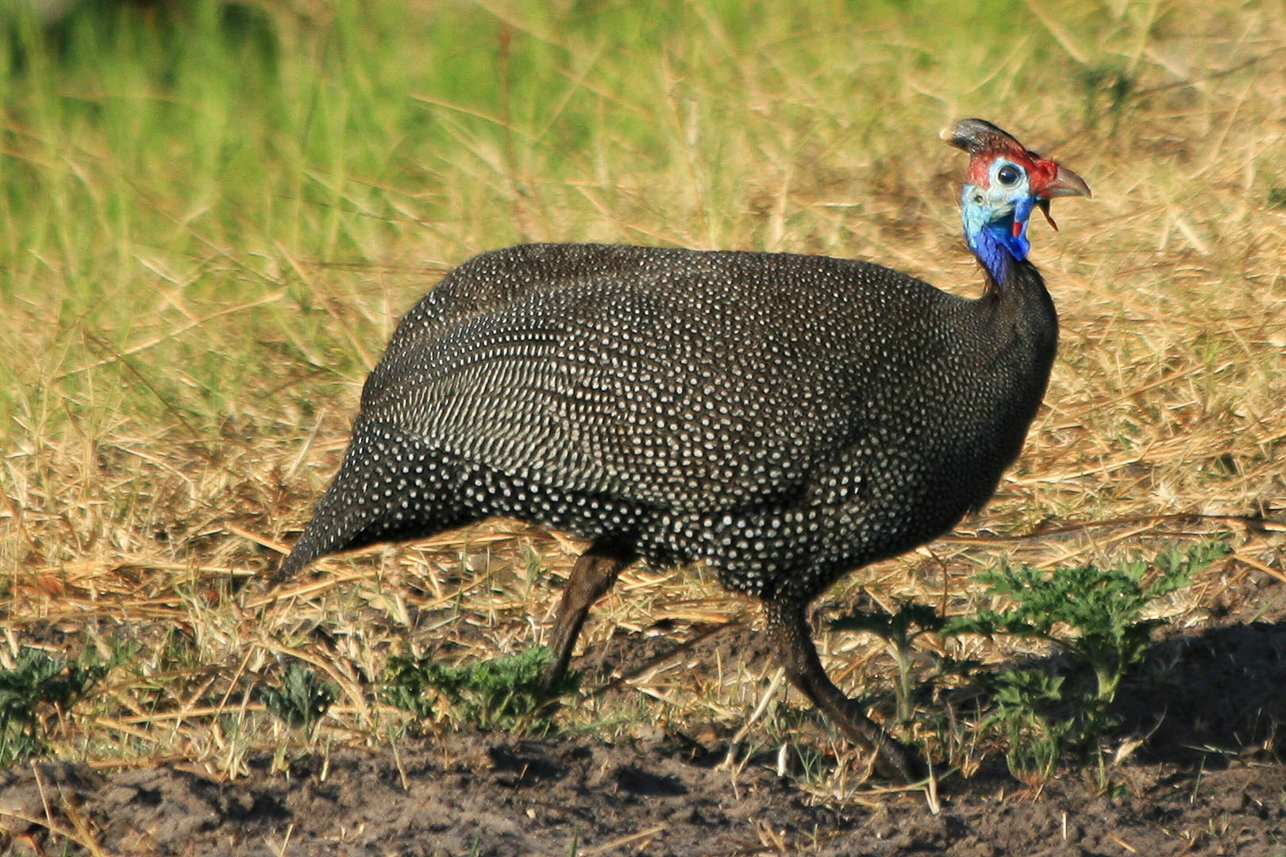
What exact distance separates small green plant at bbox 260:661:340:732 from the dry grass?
5 cm

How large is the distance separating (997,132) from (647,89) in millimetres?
3279

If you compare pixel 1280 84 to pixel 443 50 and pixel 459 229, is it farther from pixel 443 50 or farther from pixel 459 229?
pixel 443 50

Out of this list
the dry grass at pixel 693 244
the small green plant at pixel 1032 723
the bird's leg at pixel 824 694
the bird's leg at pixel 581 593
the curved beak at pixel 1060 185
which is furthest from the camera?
the dry grass at pixel 693 244

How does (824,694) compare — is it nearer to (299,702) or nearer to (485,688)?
(485,688)

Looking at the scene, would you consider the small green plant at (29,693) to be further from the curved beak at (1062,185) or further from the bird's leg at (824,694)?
the curved beak at (1062,185)

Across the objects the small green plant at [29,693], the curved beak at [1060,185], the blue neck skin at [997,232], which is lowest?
the small green plant at [29,693]

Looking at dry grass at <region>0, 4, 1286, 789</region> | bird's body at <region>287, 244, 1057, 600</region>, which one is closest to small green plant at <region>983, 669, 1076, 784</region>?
bird's body at <region>287, 244, 1057, 600</region>

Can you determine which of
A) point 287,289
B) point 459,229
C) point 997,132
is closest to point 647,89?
point 459,229

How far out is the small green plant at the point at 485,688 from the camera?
9.37 feet

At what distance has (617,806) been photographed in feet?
9.09

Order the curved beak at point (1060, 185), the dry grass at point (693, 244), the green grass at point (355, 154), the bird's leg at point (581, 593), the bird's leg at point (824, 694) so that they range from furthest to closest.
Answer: the green grass at point (355, 154)
the dry grass at point (693, 244)
the bird's leg at point (581, 593)
the curved beak at point (1060, 185)
the bird's leg at point (824, 694)

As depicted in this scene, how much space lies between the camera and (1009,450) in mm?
3295

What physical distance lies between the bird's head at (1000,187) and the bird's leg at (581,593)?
100cm

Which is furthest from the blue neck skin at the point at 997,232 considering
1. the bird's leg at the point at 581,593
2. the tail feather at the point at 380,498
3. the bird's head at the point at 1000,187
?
the tail feather at the point at 380,498
